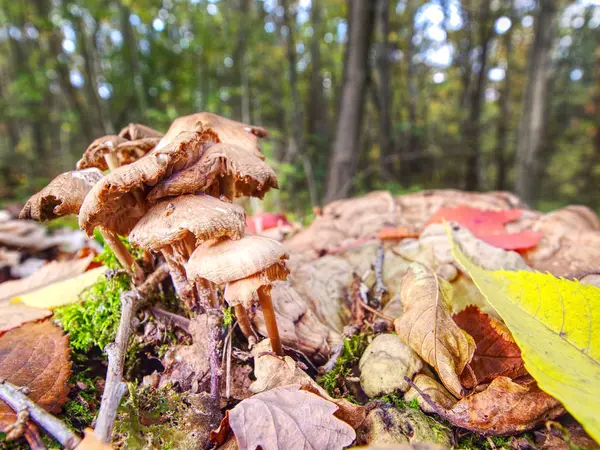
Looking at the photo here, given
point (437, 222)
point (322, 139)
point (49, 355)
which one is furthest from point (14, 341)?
point (322, 139)

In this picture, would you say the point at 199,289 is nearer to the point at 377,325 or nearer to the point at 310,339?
the point at 310,339

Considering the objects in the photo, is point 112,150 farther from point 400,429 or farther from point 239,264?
point 400,429

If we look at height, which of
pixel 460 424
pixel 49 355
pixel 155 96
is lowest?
pixel 460 424

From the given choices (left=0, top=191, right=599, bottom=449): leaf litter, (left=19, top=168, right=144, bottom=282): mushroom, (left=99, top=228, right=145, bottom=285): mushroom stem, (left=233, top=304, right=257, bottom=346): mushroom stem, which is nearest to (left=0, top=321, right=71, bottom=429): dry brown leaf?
(left=0, top=191, right=599, bottom=449): leaf litter

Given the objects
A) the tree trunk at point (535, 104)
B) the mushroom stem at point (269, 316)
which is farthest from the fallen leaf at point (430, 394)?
the tree trunk at point (535, 104)

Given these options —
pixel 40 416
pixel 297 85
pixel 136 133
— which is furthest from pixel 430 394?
pixel 297 85

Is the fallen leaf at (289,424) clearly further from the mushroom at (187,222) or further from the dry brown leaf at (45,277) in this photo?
the dry brown leaf at (45,277)
